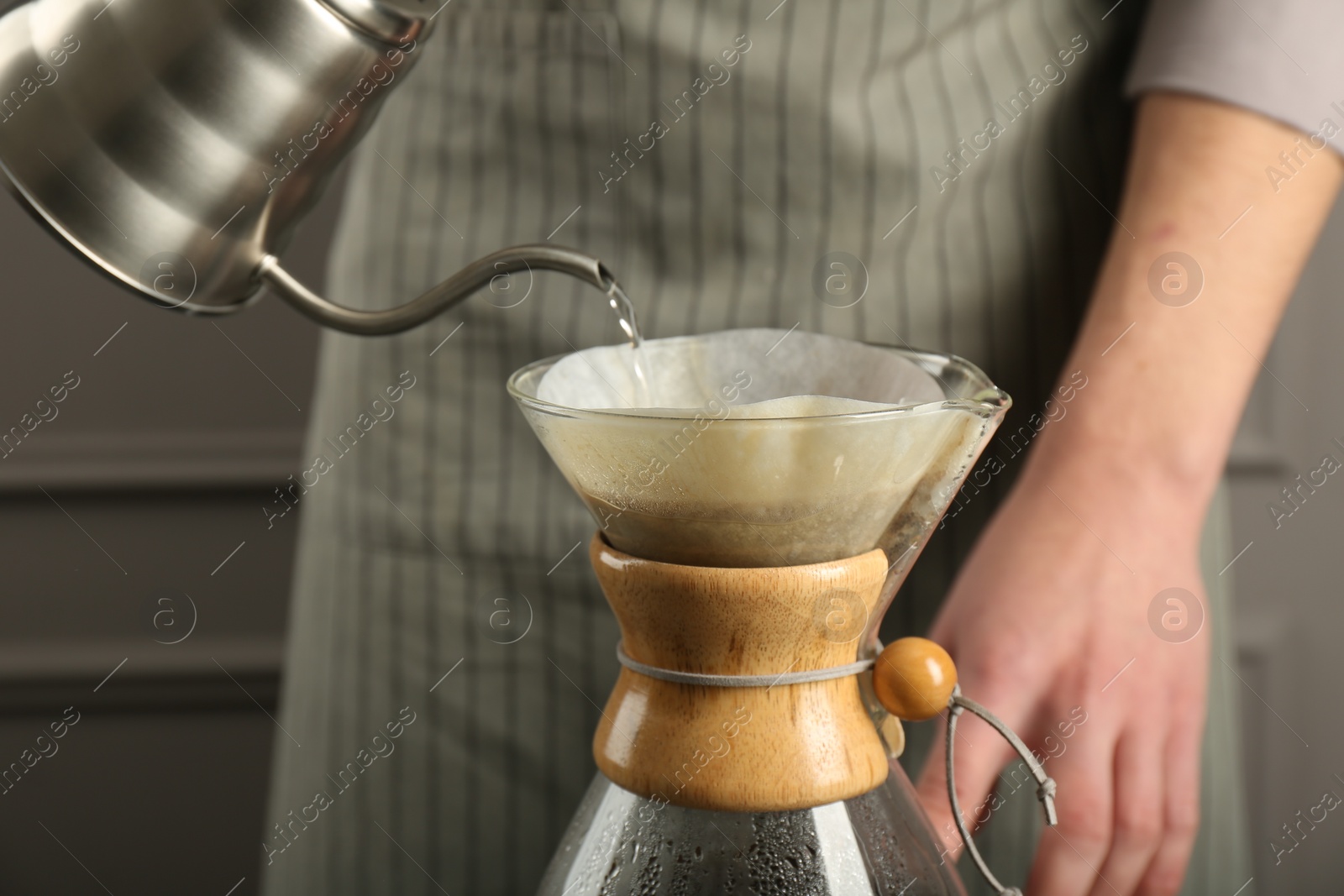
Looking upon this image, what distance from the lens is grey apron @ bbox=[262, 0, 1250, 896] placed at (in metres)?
0.46

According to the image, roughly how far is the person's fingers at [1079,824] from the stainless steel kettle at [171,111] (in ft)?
0.70

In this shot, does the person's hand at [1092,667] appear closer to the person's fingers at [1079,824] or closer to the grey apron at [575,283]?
the person's fingers at [1079,824]

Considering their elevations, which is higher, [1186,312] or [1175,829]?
[1186,312]

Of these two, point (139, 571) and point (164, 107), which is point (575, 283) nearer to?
point (164, 107)

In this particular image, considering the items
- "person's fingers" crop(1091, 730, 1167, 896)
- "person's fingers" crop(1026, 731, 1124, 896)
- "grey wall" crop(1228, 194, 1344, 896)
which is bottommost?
"grey wall" crop(1228, 194, 1344, 896)

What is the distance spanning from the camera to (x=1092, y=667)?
1.18 feet

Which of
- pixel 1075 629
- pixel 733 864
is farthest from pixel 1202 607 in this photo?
pixel 733 864

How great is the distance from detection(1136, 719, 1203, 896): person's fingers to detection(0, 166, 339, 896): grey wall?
791 mm

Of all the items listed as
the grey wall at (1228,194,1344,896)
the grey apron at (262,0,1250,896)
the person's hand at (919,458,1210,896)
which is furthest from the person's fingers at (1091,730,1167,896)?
the grey wall at (1228,194,1344,896)

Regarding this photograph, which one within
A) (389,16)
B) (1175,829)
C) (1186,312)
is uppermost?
(389,16)

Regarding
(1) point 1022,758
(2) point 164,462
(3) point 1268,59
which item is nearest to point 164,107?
(1) point 1022,758

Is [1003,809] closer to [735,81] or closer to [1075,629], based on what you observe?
[1075,629]

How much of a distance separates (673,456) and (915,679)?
8cm

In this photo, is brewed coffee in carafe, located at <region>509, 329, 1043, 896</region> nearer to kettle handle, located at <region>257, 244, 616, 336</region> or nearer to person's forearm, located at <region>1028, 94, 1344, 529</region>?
kettle handle, located at <region>257, 244, 616, 336</region>
